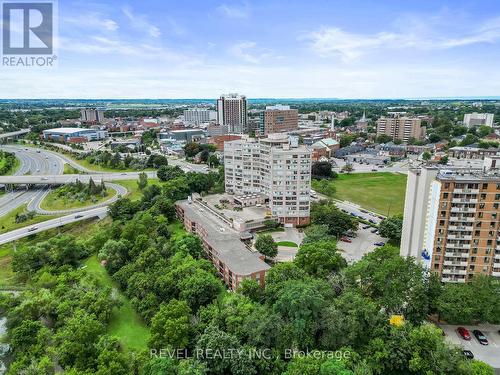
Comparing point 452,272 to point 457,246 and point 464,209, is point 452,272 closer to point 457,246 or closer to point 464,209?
point 457,246

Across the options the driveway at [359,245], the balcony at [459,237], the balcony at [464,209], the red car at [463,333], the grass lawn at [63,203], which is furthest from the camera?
the grass lawn at [63,203]

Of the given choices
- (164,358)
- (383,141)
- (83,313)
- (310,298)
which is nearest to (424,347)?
(310,298)

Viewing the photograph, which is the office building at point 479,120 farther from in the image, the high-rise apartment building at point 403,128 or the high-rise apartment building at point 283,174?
the high-rise apartment building at point 283,174

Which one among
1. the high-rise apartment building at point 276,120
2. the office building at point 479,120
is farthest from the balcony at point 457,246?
the office building at point 479,120

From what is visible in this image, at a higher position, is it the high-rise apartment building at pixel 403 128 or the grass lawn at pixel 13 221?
the high-rise apartment building at pixel 403 128

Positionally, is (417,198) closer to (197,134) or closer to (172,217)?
(172,217)

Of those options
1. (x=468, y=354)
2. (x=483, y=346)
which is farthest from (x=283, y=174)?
(x=468, y=354)
